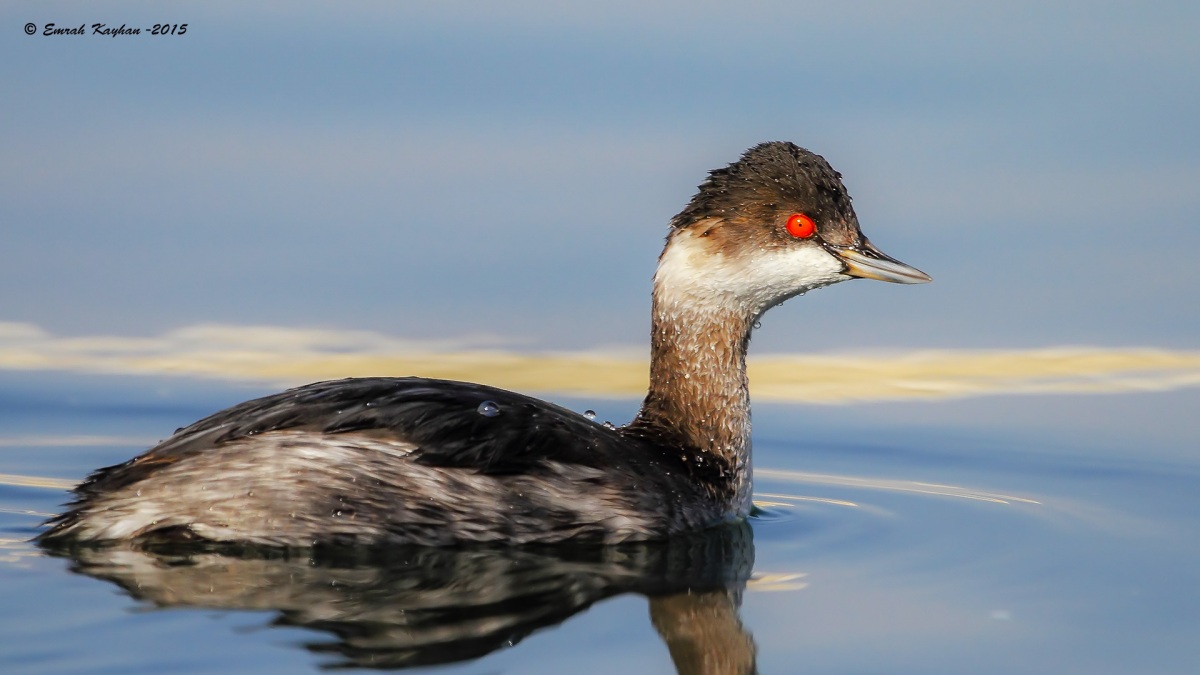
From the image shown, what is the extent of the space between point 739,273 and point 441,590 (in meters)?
2.30

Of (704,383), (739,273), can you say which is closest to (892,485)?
(704,383)

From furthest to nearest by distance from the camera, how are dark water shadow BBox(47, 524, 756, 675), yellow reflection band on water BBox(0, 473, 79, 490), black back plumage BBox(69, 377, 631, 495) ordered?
yellow reflection band on water BBox(0, 473, 79, 490) → black back plumage BBox(69, 377, 631, 495) → dark water shadow BBox(47, 524, 756, 675)

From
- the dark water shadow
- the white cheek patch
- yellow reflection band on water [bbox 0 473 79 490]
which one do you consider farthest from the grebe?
yellow reflection band on water [bbox 0 473 79 490]

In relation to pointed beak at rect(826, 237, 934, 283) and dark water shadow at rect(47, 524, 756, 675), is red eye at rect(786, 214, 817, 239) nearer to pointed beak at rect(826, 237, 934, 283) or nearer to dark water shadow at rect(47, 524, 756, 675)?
pointed beak at rect(826, 237, 934, 283)

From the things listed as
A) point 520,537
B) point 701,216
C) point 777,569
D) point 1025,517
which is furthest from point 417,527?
point 1025,517

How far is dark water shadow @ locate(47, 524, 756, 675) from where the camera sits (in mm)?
6672

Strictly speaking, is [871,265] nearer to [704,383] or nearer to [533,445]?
[704,383]

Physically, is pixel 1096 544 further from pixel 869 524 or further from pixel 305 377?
pixel 305 377

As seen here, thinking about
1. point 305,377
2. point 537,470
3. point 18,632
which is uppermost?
point 305,377

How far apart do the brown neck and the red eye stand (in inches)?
17.6

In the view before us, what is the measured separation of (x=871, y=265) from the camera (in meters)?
8.80

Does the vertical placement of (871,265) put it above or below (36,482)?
above

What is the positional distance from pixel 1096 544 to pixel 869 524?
1.02 meters

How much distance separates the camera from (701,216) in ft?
28.8
